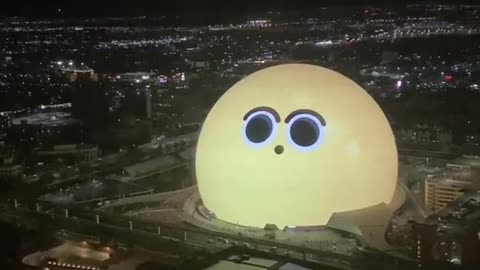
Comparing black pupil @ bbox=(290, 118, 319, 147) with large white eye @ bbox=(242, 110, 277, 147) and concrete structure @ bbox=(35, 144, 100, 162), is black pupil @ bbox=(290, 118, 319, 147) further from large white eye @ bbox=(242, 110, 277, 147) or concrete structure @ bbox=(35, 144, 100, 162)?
concrete structure @ bbox=(35, 144, 100, 162)

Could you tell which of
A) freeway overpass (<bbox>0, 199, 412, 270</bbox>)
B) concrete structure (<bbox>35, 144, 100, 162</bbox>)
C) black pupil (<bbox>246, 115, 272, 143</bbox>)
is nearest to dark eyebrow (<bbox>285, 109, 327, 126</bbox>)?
black pupil (<bbox>246, 115, 272, 143</bbox>)


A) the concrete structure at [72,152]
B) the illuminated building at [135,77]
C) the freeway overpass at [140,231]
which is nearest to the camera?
the freeway overpass at [140,231]

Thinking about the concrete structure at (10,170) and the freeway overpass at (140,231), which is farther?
the concrete structure at (10,170)

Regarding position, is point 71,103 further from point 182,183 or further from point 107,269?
point 107,269

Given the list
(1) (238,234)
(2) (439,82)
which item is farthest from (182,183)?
(2) (439,82)

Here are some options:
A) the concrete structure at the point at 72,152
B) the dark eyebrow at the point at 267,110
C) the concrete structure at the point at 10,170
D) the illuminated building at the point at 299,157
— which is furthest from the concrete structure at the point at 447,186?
the concrete structure at the point at 10,170

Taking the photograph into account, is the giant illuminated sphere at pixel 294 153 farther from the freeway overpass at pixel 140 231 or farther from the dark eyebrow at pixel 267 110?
the freeway overpass at pixel 140 231

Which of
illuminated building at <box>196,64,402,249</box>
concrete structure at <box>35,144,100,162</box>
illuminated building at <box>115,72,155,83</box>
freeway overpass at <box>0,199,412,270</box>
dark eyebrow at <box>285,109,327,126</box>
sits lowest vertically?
freeway overpass at <box>0,199,412,270</box>
